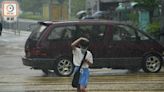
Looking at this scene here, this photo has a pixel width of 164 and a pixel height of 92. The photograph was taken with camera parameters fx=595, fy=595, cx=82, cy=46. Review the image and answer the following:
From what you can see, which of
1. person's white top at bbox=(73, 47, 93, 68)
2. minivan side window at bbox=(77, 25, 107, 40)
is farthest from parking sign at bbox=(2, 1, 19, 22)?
person's white top at bbox=(73, 47, 93, 68)

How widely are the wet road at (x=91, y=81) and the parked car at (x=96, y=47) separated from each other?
0.36m

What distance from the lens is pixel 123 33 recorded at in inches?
708

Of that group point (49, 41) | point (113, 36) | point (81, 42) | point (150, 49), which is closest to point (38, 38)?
point (49, 41)

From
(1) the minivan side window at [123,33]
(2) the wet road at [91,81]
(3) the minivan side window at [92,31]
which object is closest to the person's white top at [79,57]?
(2) the wet road at [91,81]

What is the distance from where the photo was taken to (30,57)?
17578 mm

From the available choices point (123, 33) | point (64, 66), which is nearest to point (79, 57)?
point (64, 66)

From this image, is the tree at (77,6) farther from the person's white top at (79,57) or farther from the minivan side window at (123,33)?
the person's white top at (79,57)

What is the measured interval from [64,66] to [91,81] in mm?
1566

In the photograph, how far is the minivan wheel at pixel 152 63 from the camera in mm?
18172

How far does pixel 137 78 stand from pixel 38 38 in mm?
3157

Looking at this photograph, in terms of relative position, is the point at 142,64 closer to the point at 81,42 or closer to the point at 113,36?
the point at 113,36

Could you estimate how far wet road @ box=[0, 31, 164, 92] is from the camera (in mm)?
14727

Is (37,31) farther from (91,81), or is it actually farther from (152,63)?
(152,63)

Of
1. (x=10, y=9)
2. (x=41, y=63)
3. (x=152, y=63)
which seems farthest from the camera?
(x=10, y=9)
